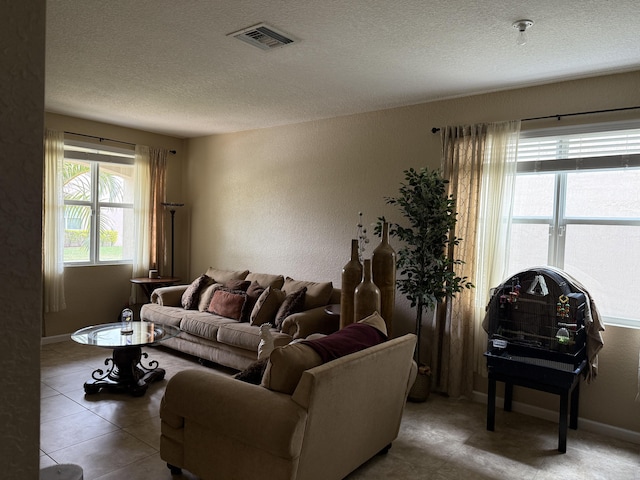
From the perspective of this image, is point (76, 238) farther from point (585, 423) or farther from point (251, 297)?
point (585, 423)

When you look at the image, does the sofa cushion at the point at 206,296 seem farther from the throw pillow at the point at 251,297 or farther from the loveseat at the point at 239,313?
the throw pillow at the point at 251,297

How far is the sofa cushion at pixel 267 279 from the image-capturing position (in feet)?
16.9

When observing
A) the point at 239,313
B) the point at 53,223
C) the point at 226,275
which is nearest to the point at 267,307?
the point at 239,313

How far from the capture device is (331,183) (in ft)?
16.8

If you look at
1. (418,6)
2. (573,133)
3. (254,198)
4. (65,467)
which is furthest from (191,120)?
(65,467)

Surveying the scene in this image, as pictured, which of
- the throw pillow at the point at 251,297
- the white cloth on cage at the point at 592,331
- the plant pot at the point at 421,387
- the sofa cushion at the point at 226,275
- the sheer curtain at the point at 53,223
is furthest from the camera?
the sofa cushion at the point at 226,275

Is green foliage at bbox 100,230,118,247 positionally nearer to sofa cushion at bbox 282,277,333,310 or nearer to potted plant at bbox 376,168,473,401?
sofa cushion at bbox 282,277,333,310

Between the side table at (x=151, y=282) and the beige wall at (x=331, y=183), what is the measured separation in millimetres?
607

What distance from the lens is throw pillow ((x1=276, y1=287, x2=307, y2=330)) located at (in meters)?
4.55

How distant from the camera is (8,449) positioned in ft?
1.90

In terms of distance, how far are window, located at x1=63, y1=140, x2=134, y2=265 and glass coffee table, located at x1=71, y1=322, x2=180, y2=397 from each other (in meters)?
1.94

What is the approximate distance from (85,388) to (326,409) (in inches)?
104

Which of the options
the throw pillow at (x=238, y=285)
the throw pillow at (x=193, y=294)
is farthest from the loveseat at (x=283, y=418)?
the throw pillow at (x=193, y=294)

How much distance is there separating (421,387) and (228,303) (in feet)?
7.25
